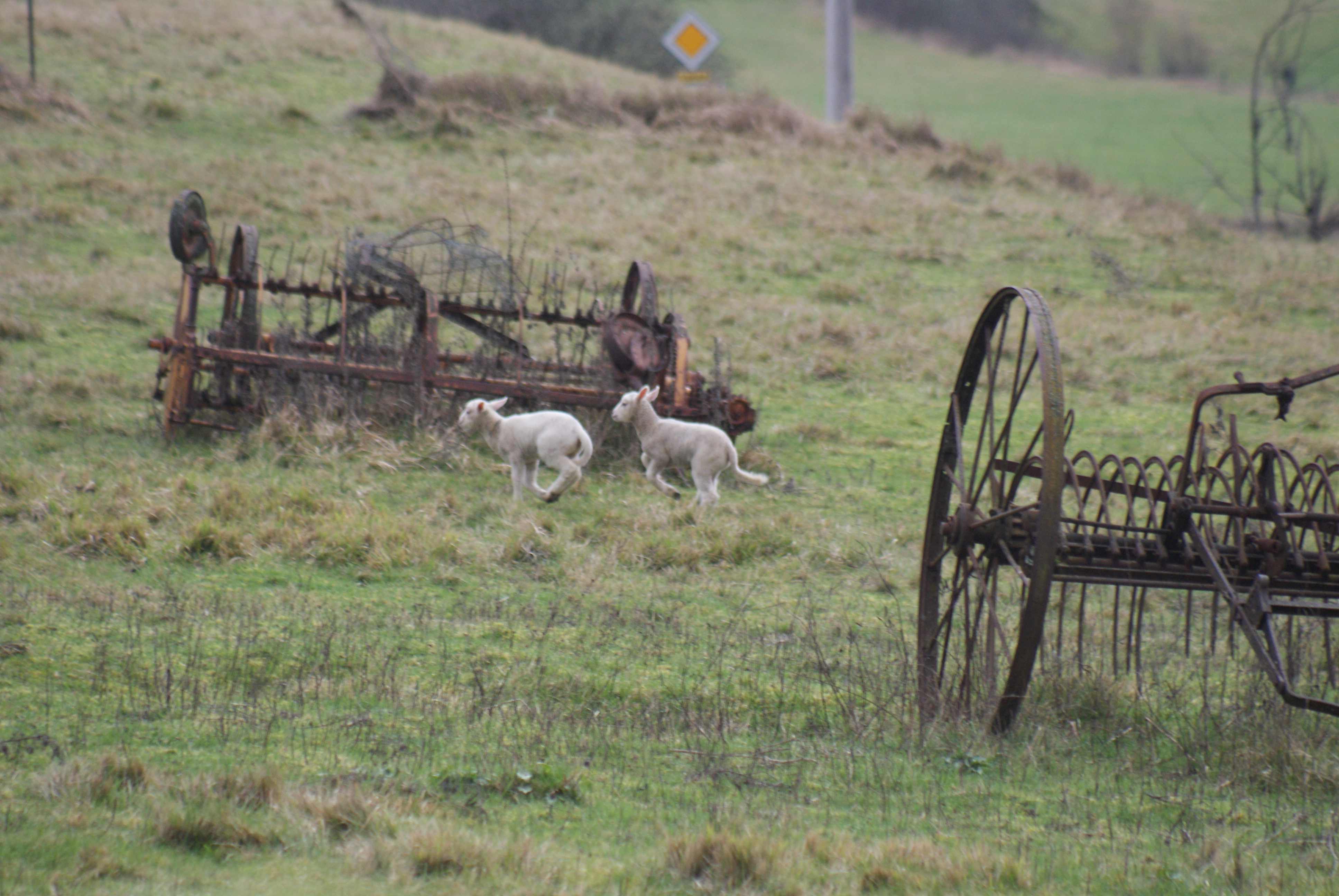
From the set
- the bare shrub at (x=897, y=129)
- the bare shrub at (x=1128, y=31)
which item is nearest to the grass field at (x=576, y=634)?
the bare shrub at (x=897, y=129)

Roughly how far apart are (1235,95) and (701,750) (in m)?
54.9

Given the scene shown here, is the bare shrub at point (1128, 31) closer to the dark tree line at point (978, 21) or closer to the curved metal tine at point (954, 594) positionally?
the dark tree line at point (978, 21)

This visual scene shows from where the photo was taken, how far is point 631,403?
342 inches

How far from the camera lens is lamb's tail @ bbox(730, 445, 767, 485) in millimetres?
8734

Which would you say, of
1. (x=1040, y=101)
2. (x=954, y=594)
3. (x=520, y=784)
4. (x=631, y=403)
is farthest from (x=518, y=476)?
(x=1040, y=101)

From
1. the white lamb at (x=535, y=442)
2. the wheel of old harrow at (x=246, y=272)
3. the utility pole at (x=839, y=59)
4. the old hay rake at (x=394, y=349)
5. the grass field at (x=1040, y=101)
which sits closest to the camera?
the white lamb at (x=535, y=442)

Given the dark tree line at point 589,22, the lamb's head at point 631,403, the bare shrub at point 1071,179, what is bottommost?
the lamb's head at point 631,403

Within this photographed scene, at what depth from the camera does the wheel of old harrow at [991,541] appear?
4.21 m

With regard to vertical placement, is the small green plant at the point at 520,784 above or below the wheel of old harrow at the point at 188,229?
below

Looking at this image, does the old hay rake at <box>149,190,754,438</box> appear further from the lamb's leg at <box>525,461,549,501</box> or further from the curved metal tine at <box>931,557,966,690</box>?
the curved metal tine at <box>931,557,966,690</box>

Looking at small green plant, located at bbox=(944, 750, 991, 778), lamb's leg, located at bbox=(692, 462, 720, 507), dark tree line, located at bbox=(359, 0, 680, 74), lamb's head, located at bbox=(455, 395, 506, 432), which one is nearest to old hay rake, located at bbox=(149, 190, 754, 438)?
lamb's head, located at bbox=(455, 395, 506, 432)

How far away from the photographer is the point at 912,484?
9883 mm

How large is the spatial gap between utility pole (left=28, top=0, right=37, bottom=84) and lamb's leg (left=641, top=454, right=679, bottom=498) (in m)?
16.8

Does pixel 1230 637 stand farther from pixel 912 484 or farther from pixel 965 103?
pixel 965 103
